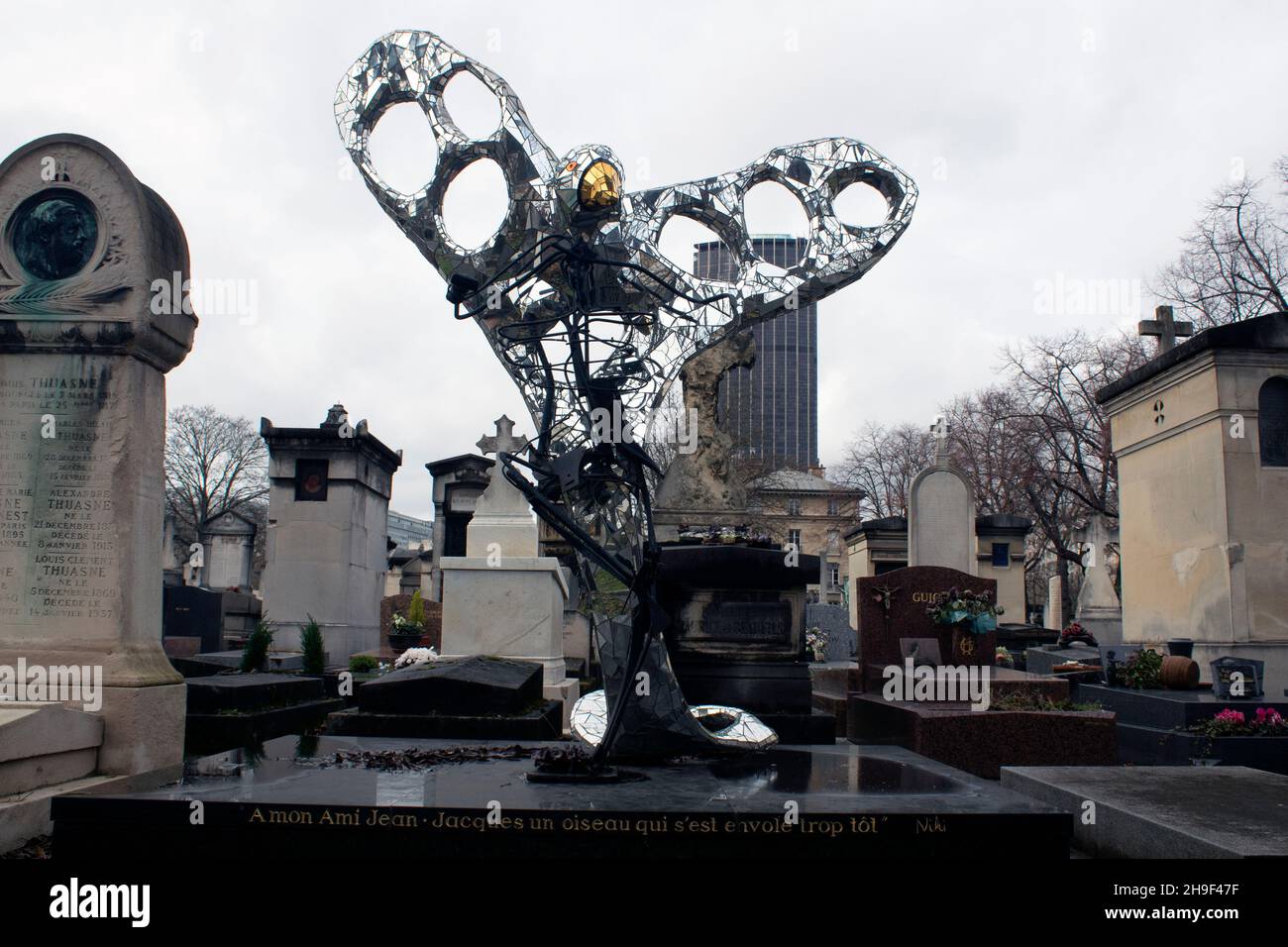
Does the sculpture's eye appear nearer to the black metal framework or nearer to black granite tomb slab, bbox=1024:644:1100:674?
the black metal framework

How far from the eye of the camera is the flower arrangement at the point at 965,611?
1170 centimetres

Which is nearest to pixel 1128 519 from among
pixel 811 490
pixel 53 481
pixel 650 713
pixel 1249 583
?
pixel 1249 583

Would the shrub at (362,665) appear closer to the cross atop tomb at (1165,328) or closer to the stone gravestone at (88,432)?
the stone gravestone at (88,432)

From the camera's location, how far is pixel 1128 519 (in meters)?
16.7

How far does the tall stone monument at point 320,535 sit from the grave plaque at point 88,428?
10.3 meters

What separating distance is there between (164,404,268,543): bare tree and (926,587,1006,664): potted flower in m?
46.7

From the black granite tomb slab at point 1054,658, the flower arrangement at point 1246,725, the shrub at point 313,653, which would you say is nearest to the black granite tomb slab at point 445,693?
the shrub at point 313,653

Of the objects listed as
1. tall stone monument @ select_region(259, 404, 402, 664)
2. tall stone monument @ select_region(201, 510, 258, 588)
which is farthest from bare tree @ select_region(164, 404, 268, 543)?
tall stone monument @ select_region(259, 404, 402, 664)

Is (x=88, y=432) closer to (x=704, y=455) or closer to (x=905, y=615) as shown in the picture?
(x=905, y=615)

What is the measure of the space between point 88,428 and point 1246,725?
10.3m

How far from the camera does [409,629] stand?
16781mm
